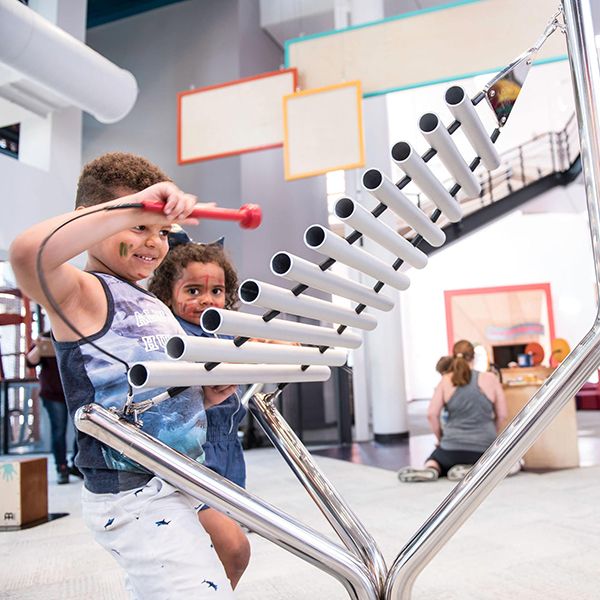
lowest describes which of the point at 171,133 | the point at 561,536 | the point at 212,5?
the point at 561,536

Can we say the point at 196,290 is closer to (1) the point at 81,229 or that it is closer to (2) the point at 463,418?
(1) the point at 81,229

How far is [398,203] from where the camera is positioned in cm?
71

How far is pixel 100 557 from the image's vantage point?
90.0 inches

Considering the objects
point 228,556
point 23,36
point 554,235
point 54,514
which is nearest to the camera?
point 228,556

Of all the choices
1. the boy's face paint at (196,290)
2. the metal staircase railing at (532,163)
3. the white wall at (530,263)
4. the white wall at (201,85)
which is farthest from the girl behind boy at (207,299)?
the white wall at (530,263)

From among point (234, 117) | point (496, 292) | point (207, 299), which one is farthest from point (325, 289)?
point (496, 292)

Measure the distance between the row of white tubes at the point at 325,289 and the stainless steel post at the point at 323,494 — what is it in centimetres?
16

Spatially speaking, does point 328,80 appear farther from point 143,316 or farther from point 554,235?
point 554,235

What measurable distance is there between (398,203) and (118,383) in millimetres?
434

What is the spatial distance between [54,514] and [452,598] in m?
2.12

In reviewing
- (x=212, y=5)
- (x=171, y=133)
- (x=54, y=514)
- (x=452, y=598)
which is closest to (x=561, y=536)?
(x=452, y=598)

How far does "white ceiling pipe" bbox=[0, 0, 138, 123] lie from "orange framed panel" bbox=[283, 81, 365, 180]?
1.33m

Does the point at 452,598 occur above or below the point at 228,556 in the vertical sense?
below

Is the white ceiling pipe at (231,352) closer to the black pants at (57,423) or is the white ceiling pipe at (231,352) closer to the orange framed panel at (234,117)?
the black pants at (57,423)
